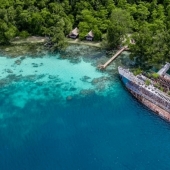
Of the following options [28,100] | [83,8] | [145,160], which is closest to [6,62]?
[28,100]

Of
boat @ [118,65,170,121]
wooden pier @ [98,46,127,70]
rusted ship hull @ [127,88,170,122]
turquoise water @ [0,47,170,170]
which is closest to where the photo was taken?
turquoise water @ [0,47,170,170]

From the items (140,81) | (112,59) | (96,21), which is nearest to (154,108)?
(140,81)

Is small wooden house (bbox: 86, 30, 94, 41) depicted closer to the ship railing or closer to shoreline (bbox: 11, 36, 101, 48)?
shoreline (bbox: 11, 36, 101, 48)

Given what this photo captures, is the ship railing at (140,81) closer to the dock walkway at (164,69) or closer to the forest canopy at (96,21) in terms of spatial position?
the dock walkway at (164,69)

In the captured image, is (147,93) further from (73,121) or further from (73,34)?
(73,34)

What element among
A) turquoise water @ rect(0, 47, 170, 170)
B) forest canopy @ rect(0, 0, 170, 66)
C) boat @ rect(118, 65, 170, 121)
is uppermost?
forest canopy @ rect(0, 0, 170, 66)

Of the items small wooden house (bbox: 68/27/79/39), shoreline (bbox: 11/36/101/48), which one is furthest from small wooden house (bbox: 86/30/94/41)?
small wooden house (bbox: 68/27/79/39)

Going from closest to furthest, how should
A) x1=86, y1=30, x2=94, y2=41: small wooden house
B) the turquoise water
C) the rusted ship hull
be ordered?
the turquoise water < the rusted ship hull < x1=86, y1=30, x2=94, y2=41: small wooden house
